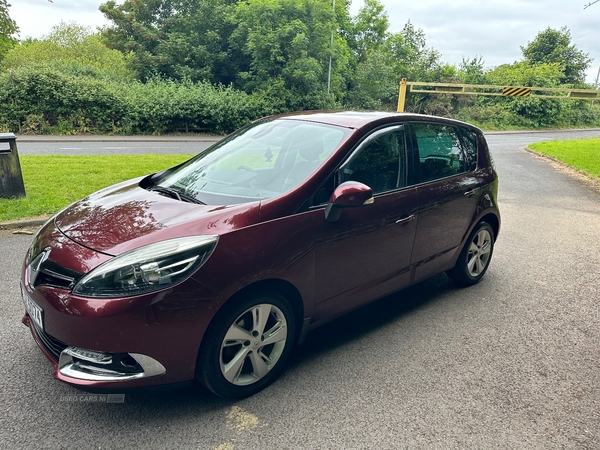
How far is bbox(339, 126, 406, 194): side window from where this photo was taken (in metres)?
3.22

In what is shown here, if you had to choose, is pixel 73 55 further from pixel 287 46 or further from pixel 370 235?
pixel 370 235

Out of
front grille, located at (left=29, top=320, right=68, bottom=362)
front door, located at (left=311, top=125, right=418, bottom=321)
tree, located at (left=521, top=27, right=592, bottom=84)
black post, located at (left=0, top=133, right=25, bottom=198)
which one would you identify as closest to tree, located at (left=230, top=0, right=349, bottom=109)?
black post, located at (left=0, top=133, right=25, bottom=198)

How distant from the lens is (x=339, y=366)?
3.13 m

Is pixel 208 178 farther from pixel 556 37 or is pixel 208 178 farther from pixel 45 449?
pixel 556 37

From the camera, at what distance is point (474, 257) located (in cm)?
461

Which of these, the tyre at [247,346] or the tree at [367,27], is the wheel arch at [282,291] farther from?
the tree at [367,27]

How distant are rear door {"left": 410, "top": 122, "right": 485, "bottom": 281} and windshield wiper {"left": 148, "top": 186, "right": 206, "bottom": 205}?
1826mm

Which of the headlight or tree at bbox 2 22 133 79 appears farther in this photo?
tree at bbox 2 22 133 79

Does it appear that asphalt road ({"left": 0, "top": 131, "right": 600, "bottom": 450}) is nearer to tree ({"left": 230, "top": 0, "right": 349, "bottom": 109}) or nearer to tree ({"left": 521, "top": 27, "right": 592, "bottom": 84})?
tree ({"left": 230, "top": 0, "right": 349, "bottom": 109})

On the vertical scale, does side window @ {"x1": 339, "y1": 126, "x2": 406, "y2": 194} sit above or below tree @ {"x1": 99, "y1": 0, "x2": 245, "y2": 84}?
below

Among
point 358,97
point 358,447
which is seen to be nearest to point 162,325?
point 358,447

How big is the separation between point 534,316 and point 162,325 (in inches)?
131

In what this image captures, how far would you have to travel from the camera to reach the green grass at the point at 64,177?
6.48 meters

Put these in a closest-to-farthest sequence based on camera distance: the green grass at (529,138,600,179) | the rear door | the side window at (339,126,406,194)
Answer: the side window at (339,126,406,194), the rear door, the green grass at (529,138,600,179)
